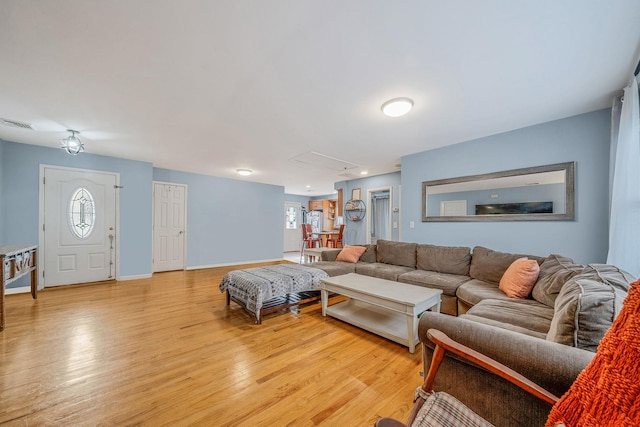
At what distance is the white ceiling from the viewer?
4.57 ft

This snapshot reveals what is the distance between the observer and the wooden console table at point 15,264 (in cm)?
242

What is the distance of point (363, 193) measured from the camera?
20.6 feet

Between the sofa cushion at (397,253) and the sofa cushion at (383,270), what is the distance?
99mm

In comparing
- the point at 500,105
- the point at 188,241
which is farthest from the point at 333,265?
the point at 188,241

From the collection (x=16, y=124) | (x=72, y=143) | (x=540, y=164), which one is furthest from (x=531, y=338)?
(x=16, y=124)

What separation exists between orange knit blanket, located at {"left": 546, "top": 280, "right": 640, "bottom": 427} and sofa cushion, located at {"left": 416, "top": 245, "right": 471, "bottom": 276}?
2783mm

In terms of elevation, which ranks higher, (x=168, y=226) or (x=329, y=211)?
(x=329, y=211)

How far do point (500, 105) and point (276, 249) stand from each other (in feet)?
20.7

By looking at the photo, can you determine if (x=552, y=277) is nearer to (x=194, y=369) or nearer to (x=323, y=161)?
(x=194, y=369)

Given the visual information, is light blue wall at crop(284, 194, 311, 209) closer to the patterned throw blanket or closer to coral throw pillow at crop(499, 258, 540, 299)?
the patterned throw blanket

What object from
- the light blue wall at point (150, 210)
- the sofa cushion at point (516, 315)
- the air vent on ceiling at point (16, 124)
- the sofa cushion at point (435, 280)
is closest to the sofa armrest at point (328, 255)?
the sofa cushion at point (435, 280)

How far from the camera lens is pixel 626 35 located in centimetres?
156

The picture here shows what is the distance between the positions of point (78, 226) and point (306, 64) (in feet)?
16.7

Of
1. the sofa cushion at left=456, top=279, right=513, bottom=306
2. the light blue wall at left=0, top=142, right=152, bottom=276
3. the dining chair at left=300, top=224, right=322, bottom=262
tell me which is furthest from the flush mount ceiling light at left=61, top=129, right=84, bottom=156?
the sofa cushion at left=456, top=279, right=513, bottom=306
